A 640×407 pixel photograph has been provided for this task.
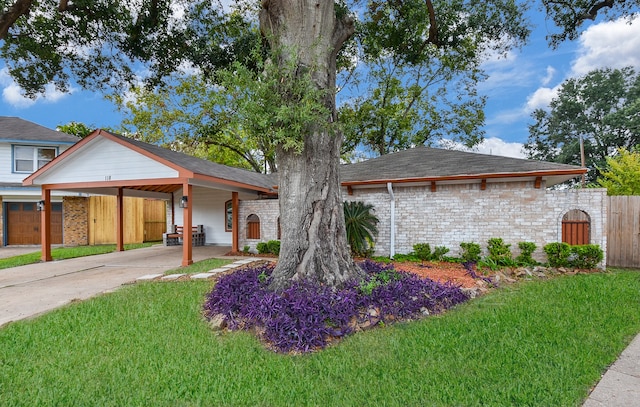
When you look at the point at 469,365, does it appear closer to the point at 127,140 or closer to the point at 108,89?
the point at 127,140

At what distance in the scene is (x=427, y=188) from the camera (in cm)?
899

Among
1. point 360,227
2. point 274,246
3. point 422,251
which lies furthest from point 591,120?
point 274,246

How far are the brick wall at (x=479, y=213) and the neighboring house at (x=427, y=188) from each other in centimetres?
2

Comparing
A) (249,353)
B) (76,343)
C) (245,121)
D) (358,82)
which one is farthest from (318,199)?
(358,82)

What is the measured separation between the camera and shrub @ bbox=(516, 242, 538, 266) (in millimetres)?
7676

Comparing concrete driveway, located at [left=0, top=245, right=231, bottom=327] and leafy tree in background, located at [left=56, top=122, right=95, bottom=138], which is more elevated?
leafy tree in background, located at [left=56, top=122, right=95, bottom=138]

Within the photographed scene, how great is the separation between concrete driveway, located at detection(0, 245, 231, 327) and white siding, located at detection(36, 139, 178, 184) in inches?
97.8

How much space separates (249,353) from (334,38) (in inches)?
202

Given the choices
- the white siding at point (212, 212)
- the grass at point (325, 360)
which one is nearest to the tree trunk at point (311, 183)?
the grass at point (325, 360)

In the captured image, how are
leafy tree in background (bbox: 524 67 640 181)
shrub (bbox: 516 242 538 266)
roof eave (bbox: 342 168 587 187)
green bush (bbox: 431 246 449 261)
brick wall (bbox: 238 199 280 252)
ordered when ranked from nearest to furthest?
1. roof eave (bbox: 342 168 587 187)
2. shrub (bbox: 516 242 538 266)
3. green bush (bbox: 431 246 449 261)
4. brick wall (bbox: 238 199 280 252)
5. leafy tree in background (bbox: 524 67 640 181)

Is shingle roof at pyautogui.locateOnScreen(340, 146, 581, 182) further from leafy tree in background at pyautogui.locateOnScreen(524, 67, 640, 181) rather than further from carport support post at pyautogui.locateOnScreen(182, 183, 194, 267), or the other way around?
leafy tree in background at pyautogui.locateOnScreen(524, 67, 640, 181)

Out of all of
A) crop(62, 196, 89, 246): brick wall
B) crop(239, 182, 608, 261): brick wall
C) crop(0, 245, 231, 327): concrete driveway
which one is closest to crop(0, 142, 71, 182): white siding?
crop(62, 196, 89, 246): brick wall

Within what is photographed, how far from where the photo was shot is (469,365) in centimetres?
291

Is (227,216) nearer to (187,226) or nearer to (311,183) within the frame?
(187,226)
